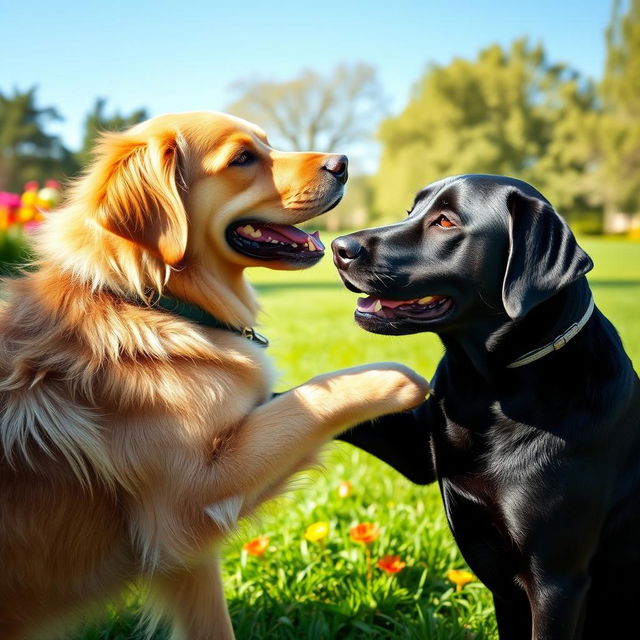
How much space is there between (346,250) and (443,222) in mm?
342

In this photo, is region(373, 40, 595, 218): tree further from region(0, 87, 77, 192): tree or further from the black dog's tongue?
the black dog's tongue

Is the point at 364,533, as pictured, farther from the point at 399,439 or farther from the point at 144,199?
the point at 144,199

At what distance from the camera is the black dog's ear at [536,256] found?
6.56 feet

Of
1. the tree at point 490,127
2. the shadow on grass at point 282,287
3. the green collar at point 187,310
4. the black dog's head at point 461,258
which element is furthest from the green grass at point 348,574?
the tree at point 490,127

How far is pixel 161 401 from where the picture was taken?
223 centimetres

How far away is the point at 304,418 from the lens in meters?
2.27

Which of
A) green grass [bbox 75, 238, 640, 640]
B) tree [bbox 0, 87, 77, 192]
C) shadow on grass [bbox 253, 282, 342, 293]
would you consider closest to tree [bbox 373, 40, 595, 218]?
shadow on grass [bbox 253, 282, 342, 293]

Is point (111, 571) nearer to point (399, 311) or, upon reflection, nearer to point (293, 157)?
point (399, 311)

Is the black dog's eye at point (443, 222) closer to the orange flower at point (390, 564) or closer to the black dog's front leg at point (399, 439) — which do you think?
the black dog's front leg at point (399, 439)

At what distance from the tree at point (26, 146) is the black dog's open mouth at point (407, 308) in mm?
60166

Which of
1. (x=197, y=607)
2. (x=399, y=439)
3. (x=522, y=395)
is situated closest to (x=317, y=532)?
(x=197, y=607)

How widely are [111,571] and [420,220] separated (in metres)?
1.57

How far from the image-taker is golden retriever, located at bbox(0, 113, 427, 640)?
2.15m

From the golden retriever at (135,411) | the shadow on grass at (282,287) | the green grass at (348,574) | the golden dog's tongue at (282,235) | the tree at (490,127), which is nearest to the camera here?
the golden retriever at (135,411)
